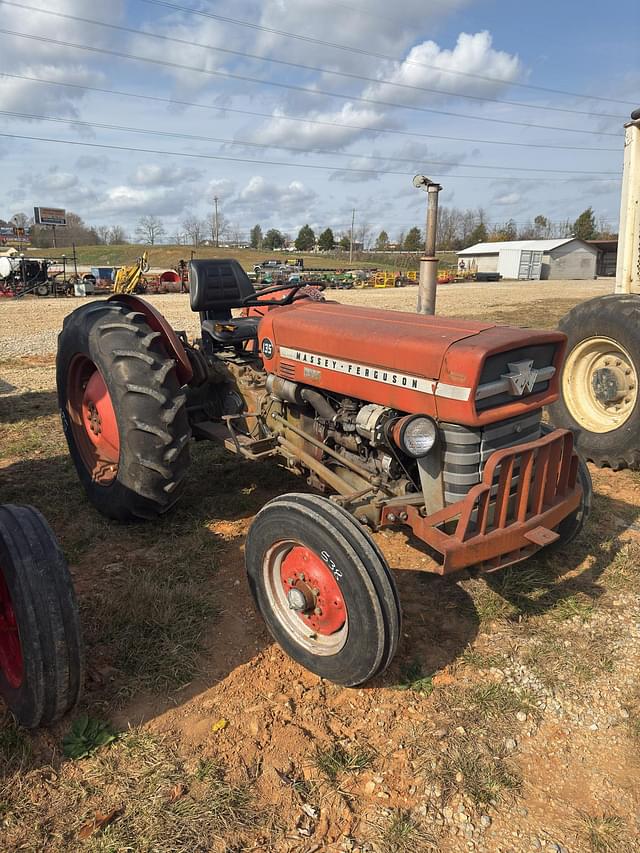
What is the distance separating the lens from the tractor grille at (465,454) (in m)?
2.67

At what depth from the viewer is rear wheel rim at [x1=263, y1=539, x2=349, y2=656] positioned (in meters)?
2.54

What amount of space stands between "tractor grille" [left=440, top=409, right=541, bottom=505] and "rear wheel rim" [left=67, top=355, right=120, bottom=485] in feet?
6.82

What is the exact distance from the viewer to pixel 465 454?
2.68 meters

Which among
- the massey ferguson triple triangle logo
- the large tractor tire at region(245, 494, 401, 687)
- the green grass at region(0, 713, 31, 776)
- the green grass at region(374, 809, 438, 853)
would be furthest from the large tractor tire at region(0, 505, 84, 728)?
the massey ferguson triple triangle logo

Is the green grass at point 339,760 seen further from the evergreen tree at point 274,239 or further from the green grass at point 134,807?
the evergreen tree at point 274,239

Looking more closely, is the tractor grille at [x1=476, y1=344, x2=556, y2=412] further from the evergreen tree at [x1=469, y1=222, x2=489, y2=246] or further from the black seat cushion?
the evergreen tree at [x1=469, y1=222, x2=489, y2=246]

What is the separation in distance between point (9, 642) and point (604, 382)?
4.57 meters

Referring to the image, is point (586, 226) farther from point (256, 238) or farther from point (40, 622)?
point (40, 622)

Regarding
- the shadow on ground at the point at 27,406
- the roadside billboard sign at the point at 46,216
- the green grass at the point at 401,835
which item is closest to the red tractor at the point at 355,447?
the green grass at the point at 401,835

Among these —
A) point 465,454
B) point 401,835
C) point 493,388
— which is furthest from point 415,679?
point 493,388

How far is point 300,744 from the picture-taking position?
2248mm

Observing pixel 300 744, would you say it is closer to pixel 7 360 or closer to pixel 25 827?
pixel 25 827

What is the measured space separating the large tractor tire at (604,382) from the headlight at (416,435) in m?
2.52

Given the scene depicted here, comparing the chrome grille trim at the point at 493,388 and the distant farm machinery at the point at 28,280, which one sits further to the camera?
the distant farm machinery at the point at 28,280
